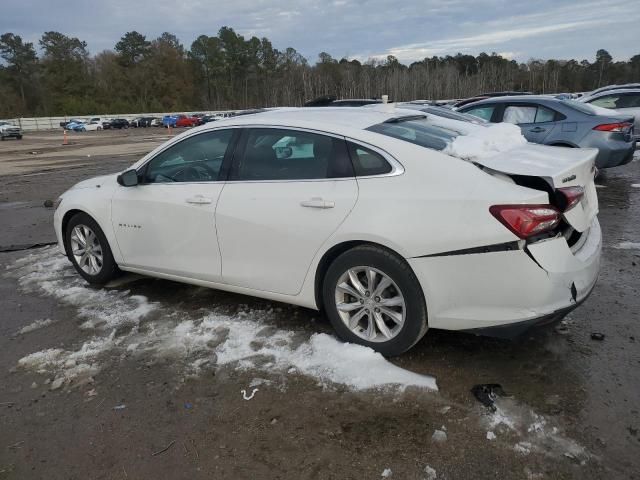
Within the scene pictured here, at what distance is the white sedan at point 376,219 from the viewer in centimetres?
300

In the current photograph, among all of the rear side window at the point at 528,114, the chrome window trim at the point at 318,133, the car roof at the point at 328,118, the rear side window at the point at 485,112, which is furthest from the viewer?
the rear side window at the point at 485,112

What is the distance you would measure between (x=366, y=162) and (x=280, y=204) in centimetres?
69

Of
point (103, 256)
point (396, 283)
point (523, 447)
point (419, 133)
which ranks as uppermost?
point (419, 133)

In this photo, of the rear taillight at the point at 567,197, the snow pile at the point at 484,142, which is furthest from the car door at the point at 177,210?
the rear taillight at the point at 567,197

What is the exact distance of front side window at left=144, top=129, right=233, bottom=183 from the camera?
13.9 feet

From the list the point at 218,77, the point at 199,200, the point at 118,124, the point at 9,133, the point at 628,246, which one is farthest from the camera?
the point at 218,77

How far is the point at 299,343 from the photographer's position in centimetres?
380

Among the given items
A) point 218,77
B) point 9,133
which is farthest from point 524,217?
point 218,77

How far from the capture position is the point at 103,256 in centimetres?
507

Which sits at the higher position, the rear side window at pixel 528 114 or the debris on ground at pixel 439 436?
the rear side window at pixel 528 114

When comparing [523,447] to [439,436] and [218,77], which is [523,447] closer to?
[439,436]

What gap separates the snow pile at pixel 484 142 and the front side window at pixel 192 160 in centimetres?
180

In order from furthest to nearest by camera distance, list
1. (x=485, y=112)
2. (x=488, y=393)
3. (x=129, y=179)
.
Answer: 1. (x=485, y=112)
2. (x=129, y=179)
3. (x=488, y=393)

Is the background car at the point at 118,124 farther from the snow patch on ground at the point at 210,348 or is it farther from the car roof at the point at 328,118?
A: the car roof at the point at 328,118
